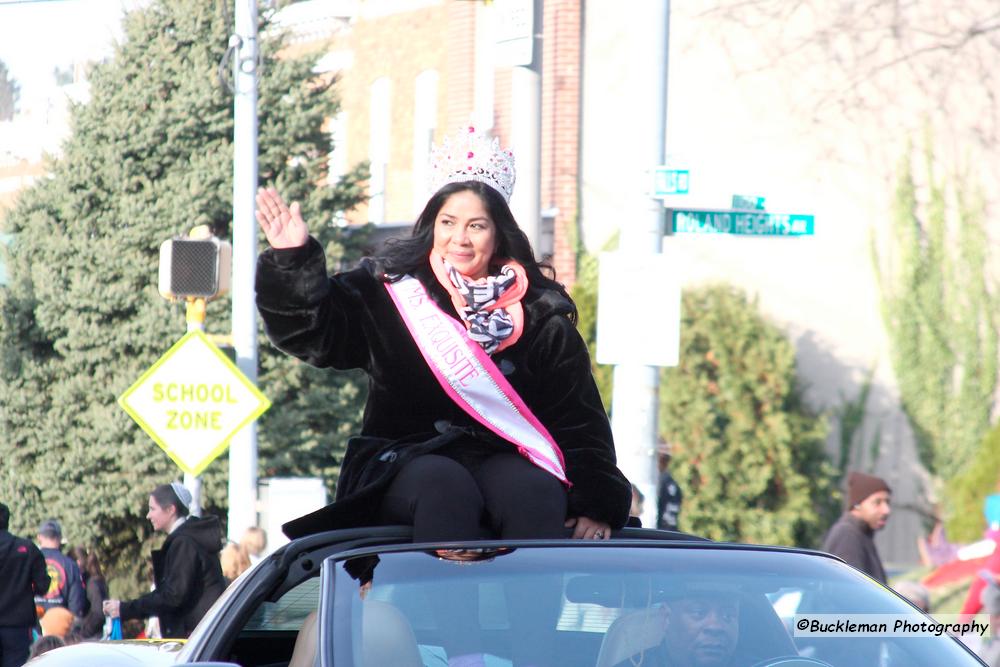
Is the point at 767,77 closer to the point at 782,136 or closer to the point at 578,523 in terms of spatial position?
the point at 782,136

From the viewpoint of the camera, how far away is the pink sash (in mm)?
4109

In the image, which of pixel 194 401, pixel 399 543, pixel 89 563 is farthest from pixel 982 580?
pixel 89 563

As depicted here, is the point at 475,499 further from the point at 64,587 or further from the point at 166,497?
the point at 64,587

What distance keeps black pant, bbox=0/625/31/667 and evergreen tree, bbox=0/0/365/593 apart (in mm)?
8261

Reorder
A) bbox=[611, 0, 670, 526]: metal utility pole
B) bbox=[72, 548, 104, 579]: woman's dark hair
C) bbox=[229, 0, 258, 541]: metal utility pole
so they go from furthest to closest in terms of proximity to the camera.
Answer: bbox=[72, 548, 104, 579]: woman's dark hair
bbox=[229, 0, 258, 541]: metal utility pole
bbox=[611, 0, 670, 526]: metal utility pole

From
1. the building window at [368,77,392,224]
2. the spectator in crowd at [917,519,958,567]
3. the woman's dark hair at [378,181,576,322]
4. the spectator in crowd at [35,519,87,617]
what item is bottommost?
the spectator in crowd at [917,519,958,567]

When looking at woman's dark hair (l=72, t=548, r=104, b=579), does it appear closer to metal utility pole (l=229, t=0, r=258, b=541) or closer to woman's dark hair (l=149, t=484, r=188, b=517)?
metal utility pole (l=229, t=0, r=258, b=541)

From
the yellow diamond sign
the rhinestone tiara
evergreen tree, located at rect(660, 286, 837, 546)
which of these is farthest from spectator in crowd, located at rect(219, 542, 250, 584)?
evergreen tree, located at rect(660, 286, 837, 546)

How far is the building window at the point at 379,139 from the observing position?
78.9 feet

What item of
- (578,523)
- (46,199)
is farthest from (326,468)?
(578,523)

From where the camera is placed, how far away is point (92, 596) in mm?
13656

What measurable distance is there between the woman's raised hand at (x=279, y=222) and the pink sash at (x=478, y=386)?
0.35m

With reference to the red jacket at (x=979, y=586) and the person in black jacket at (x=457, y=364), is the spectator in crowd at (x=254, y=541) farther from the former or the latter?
the person in black jacket at (x=457, y=364)

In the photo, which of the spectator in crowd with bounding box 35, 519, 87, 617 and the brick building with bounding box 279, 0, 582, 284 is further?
the brick building with bounding box 279, 0, 582, 284
